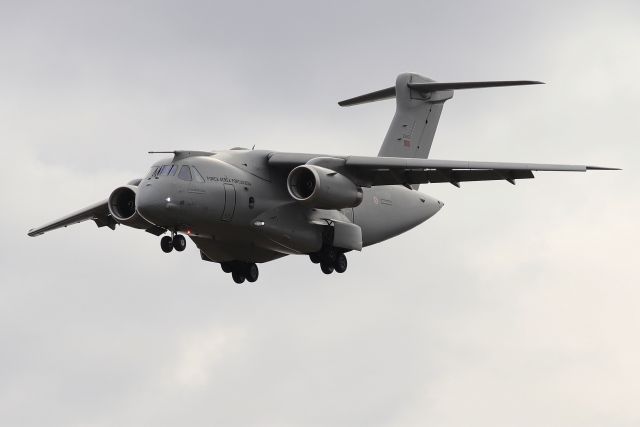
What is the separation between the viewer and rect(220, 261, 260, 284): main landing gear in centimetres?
3005

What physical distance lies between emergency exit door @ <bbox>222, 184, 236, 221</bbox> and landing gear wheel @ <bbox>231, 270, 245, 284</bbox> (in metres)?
2.79

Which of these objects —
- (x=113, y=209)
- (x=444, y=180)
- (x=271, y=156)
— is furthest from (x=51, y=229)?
(x=444, y=180)

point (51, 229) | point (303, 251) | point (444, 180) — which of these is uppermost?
point (444, 180)

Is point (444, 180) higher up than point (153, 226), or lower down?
higher up

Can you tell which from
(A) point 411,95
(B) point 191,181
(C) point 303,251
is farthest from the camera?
(A) point 411,95

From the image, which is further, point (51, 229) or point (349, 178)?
point (51, 229)

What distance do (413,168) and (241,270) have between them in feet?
13.3

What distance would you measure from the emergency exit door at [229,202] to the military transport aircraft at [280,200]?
2cm

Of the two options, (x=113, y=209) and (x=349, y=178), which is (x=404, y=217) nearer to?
(x=349, y=178)

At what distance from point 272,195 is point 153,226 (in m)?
2.34

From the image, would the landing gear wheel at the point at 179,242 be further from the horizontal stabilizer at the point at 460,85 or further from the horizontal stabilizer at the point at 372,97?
the horizontal stabilizer at the point at 460,85

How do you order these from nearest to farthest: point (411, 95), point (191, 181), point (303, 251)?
point (191, 181), point (303, 251), point (411, 95)

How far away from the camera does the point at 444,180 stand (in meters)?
28.5

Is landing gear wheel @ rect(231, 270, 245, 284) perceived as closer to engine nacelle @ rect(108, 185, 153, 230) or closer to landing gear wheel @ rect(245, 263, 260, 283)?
landing gear wheel @ rect(245, 263, 260, 283)
